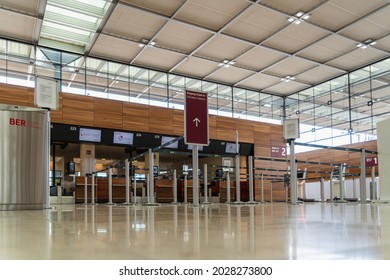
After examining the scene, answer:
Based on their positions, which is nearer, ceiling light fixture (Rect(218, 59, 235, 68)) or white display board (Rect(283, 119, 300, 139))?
white display board (Rect(283, 119, 300, 139))

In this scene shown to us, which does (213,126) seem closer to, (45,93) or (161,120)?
(161,120)

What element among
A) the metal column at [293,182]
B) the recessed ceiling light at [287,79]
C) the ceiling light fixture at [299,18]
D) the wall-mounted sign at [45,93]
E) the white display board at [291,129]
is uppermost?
the ceiling light fixture at [299,18]

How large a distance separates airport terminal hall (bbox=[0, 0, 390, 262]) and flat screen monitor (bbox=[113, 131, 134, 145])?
0.26ft

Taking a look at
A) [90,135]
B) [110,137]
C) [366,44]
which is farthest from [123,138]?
[366,44]

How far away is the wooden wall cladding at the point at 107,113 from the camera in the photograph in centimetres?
1324

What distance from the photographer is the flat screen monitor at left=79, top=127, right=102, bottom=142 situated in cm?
1270

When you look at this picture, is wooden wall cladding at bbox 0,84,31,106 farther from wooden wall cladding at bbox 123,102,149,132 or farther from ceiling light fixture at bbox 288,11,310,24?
ceiling light fixture at bbox 288,11,310,24

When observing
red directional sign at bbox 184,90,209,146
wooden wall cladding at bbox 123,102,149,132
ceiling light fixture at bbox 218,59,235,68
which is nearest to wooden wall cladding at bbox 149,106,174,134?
wooden wall cladding at bbox 123,102,149,132

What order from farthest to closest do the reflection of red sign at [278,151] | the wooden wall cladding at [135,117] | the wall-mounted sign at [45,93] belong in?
the reflection of red sign at [278,151] < the wooden wall cladding at [135,117] < the wall-mounted sign at [45,93]

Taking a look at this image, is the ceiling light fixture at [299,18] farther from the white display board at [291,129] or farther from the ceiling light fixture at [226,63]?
the white display board at [291,129]

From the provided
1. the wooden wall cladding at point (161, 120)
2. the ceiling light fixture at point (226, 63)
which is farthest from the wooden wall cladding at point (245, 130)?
the wooden wall cladding at point (161, 120)

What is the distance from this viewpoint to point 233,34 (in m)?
12.0

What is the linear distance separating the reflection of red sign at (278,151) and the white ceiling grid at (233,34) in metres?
3.38
